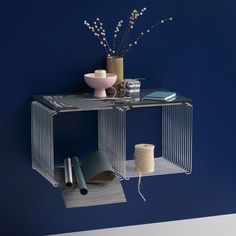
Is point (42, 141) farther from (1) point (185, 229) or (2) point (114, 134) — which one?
(1) point (185, 229)

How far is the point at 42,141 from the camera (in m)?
2.36

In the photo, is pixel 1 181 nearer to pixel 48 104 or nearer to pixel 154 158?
pixel 48 104

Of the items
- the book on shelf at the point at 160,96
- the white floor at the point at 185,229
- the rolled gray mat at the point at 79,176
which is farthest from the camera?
the white floor at the point at 185,229

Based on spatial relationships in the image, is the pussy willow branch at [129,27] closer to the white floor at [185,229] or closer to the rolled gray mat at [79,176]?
the rolled gray mat at [79,176]

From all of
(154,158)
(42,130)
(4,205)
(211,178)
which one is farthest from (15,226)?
(211,178)

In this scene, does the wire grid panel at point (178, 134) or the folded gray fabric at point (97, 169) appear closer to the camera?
the folded gray fabric at point (97, 169)

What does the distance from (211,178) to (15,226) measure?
2.99 ft

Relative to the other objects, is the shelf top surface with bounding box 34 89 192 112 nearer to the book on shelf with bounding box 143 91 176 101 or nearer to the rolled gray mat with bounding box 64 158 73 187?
the book on shelf with bounding box 143 91 176 101

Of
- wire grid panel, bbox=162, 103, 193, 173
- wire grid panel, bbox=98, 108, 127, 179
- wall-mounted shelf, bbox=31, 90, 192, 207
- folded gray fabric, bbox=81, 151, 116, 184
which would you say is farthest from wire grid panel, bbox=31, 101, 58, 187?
wire grid panel, bbox=162, 103, 193, 173

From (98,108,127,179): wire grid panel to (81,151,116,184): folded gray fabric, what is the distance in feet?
0.16

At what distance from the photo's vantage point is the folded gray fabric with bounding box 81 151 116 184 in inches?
90.1

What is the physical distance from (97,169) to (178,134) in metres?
0.44

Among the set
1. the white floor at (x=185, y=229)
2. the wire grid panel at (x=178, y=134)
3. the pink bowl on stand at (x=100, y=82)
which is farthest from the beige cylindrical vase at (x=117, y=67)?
the white floor at (x=185, y=229)

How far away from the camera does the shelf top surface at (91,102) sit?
221 centimetres
